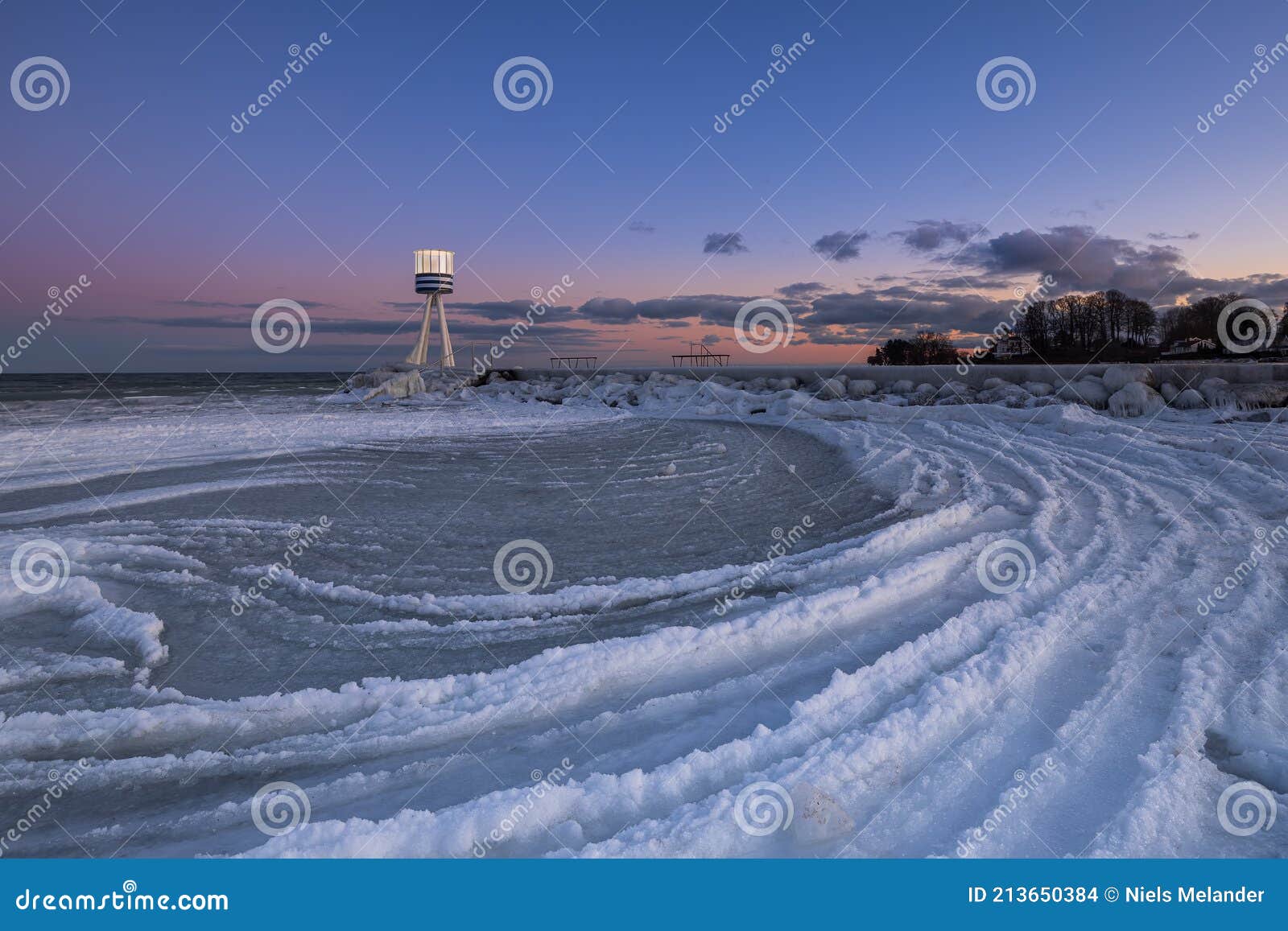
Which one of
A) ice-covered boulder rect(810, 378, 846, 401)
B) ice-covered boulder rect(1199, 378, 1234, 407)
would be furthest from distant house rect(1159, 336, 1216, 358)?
ice-covered boulder rect(810, 378, 846, 401)

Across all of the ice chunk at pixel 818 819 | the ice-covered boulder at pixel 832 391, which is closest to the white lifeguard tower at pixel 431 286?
the ice-covered boulder at pixel 832 391

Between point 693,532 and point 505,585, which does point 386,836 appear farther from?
point 693,532

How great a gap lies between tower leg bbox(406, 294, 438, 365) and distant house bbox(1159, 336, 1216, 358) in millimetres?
44399

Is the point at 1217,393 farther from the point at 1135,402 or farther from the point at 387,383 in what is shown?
the point at 387,383

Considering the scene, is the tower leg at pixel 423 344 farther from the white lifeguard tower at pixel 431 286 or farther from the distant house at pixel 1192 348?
the distant house at pixel 1192 348

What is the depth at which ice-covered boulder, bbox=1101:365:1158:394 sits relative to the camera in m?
15.9

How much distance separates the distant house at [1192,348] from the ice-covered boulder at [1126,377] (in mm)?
17558

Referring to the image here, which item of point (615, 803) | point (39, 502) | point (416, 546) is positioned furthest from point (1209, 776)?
point (39, 502)

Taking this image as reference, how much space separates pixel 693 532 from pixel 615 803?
12.7ft

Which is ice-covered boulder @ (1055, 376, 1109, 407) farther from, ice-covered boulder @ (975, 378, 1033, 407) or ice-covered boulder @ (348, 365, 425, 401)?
ice-covered boulder @ (348, 365, 425, 401)

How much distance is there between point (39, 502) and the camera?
775 cm

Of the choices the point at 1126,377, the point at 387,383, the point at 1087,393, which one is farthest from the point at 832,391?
the point at 387,383

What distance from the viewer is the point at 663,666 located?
338 centimetres

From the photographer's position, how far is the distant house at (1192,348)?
99.8 feet
